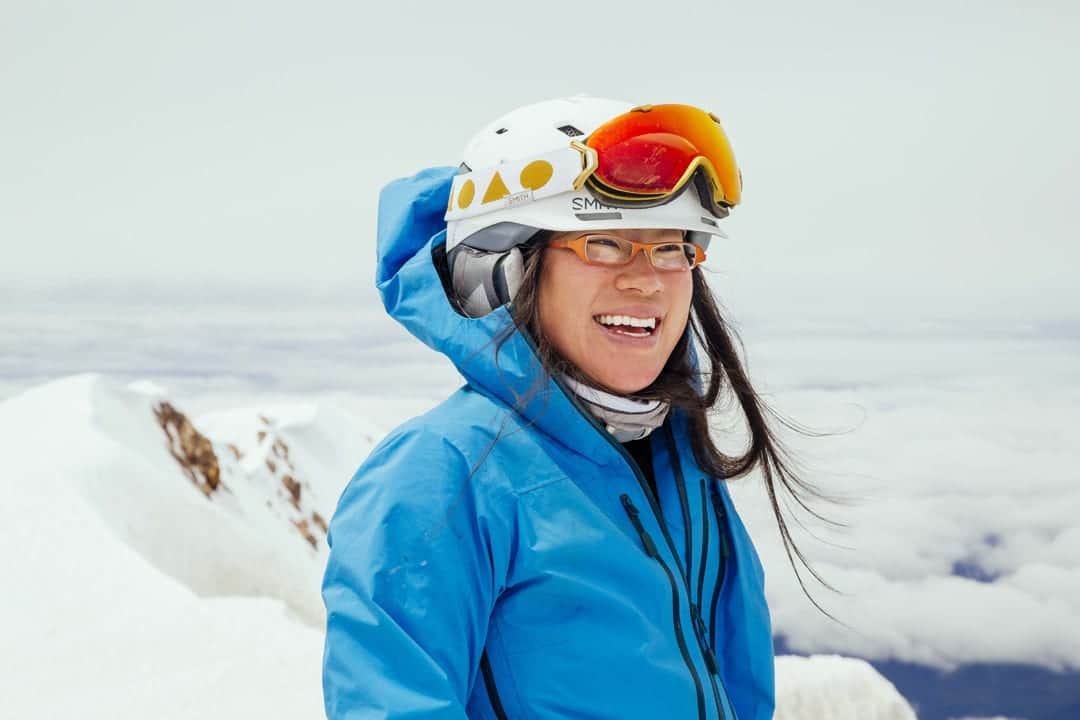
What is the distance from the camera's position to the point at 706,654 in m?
2.15

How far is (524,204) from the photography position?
2.05m

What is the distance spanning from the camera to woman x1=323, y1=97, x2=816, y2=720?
70.7 inches

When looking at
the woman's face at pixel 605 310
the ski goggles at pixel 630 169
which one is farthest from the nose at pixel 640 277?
the ski goggles at pixel 630 169

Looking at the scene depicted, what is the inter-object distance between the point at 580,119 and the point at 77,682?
3.83m

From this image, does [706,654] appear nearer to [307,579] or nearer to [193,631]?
[193,631]

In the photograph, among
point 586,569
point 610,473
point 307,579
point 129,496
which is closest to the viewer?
point 586,569

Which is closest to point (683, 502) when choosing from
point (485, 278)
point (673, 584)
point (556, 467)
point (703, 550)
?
point (703, 550)

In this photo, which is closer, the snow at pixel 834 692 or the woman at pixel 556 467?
the woman at pixel 556 467

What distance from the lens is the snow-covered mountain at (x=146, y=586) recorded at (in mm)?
4434

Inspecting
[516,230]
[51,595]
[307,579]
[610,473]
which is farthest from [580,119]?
[307,579]

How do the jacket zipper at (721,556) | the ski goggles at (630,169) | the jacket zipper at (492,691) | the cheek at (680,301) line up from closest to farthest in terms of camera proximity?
the jacket zipper at (492,691), the ski goggles at (630,169), the cheek at (680,301), the jacket zipper at (721,556)

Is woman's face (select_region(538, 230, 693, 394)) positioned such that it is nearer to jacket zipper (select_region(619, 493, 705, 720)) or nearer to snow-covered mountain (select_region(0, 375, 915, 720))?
jacket zipper (select_region(619, 493, 705, 720))

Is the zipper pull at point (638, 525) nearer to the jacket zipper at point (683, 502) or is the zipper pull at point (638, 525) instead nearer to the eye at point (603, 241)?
the jacket zipper at point (683, 502)

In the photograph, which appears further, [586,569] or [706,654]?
[706,654]
